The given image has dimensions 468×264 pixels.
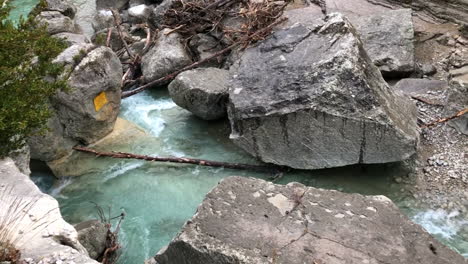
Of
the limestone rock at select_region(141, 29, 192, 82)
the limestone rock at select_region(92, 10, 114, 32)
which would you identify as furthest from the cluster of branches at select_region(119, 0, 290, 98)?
the limestone rock at select_region(92, 10, 114, 32)

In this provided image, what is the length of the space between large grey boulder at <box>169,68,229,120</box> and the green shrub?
229 cm

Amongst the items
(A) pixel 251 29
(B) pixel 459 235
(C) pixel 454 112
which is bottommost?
(B) pixel 459 235

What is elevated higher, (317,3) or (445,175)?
(317,3)

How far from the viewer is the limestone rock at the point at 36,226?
356 centimetres

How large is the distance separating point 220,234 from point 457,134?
3.85 metres

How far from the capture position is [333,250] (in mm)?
3689

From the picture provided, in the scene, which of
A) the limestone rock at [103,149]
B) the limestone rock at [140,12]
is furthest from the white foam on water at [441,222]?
the limestone rock at [140,12]

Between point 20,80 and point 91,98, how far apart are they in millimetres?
1799

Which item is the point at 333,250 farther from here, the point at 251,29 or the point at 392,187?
the point at 251,29

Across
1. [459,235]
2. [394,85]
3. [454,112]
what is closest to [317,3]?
[394,85]

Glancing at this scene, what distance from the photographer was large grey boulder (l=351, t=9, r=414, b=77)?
7465 mm

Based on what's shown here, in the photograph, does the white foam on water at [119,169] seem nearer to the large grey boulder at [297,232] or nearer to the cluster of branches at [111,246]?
the cluster of branches at [111,246]

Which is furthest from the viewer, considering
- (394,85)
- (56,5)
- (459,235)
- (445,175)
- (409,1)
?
(56,5)

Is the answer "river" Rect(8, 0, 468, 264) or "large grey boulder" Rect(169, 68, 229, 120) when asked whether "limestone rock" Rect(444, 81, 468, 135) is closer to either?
"river" Rect(8, 0, 468, 264)
